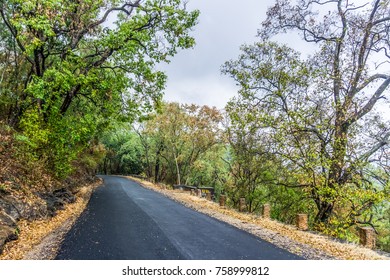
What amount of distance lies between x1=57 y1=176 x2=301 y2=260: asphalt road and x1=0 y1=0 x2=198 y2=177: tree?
4.66m

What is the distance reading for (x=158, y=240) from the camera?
270 inches

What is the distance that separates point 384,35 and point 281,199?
438 inches

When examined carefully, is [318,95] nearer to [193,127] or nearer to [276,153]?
[276,153]

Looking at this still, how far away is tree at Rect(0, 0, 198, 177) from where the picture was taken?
1075 cm

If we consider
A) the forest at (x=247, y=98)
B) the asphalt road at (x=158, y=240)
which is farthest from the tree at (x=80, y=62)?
the asphalt road at (x=158, y=240)

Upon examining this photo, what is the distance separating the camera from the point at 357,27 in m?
11.6

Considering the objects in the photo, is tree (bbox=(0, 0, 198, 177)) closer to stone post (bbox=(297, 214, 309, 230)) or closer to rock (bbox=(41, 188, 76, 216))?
rock (bbox=(41, 188, 76, 216))

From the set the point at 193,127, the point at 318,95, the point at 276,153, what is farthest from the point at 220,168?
the point at 318,95

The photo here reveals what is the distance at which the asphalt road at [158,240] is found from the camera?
19.0 ft

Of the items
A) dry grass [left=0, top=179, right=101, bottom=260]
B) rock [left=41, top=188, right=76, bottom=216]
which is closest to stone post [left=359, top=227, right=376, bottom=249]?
dry grass [left=0, top=179, right=101, bottom=260]

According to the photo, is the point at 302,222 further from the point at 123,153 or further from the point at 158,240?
the point at 123,153

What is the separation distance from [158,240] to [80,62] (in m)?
9.25

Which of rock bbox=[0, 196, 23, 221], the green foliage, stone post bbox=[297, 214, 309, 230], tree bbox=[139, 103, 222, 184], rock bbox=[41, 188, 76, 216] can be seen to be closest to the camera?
rock bbox=[0, 196, 23, 221]
